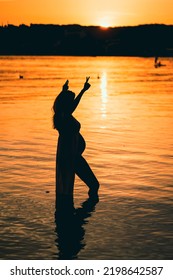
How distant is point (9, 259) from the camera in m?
8.99

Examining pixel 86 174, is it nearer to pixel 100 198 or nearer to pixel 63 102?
pixel 100 198

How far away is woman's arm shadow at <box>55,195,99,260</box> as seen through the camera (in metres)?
9.42

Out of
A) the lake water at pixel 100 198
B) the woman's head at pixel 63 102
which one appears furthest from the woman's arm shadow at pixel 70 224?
the woman's head at pixel 63 102

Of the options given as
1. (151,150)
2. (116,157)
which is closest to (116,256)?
(116,157)

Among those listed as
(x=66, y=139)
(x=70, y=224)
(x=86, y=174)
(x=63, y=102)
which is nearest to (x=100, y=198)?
(x=86, y=174)

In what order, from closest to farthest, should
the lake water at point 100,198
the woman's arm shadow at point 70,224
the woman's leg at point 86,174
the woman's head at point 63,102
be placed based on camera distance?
1. the woman's arm shadow at point 70,224
2. the lake water at point 100,198
3. the woman's head at point 63,102
4. the woman's leg at point 86,174

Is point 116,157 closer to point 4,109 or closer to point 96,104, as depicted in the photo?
point 4,109

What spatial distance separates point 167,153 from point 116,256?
898cm

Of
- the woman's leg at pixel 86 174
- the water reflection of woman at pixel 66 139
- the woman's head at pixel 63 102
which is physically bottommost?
the woman's leg at pixel 86 174

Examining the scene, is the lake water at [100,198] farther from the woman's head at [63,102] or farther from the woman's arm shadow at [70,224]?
the woman's head at [63,102]

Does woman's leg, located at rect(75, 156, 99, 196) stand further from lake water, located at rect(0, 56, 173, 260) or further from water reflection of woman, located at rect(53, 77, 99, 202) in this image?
water reflection of woman, located at rect(53, 77, 99, 202)

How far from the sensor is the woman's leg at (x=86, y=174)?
1211 cm

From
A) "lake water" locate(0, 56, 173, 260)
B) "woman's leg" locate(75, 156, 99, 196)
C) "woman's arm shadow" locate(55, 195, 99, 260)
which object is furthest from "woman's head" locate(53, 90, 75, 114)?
"lake water" locate(0, 56, 173, 260)

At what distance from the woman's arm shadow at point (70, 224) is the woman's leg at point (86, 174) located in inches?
7.8
